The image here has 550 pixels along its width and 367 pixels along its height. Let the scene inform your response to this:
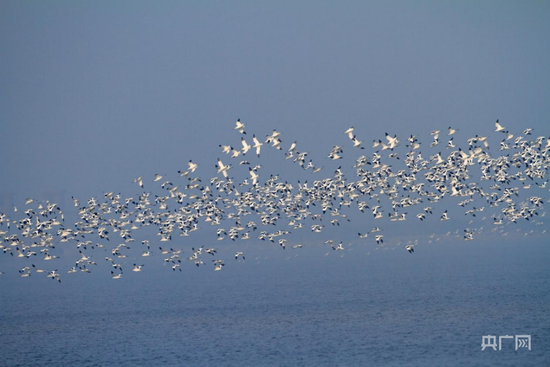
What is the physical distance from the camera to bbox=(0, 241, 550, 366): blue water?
226 feet

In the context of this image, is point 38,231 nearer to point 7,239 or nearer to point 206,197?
point 7,239

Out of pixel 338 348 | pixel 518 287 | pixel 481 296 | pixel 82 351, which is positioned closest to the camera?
pixel 338 348

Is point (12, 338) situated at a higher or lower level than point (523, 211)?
lower

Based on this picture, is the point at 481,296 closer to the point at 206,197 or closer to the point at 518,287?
the point at 518,287

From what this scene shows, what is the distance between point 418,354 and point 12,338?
50.3 m

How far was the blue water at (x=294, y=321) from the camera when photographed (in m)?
68.8

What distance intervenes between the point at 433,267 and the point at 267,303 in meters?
72.0

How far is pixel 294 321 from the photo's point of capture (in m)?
90.9

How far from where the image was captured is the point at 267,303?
112 meters

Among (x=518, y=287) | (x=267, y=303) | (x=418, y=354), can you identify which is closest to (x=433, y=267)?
(x=518, y=287)

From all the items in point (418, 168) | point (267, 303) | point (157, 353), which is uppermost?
point (418, 168)

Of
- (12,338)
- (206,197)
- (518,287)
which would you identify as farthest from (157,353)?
(518,287)

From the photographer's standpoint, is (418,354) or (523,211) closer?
(418,354)

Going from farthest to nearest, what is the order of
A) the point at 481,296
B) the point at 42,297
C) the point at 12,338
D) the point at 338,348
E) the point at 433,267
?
the point at 433,267, the point at 42,297, the point at 481,296, the point at 12,338, the point at 338,348
